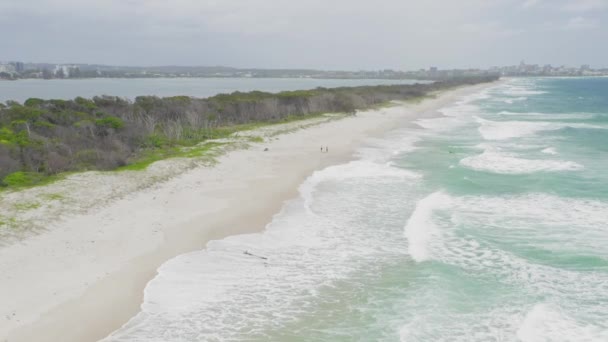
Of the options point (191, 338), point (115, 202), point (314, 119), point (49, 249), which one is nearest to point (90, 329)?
Answer: point (191, 338)

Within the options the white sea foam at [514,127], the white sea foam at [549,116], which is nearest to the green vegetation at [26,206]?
the white sea foam at [514,127]

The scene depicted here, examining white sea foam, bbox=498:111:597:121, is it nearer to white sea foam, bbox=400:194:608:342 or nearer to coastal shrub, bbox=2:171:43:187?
white sea foam, bbox=400:194:608:342

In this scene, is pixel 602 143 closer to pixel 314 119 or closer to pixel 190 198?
pixel 314 119

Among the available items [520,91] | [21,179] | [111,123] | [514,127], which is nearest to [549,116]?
[514,127]

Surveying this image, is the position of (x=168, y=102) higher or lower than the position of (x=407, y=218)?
higher

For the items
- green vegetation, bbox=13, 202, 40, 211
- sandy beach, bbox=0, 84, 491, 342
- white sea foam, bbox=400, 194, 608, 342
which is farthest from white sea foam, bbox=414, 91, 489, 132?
green vegetation, bbox=13, 202, 40, 211

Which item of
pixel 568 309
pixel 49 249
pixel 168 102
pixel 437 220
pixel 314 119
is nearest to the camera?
pixel 568 309

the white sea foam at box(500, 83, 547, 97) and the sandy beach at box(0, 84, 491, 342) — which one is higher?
the white sea foam at box(500, 83, 547, 97)
